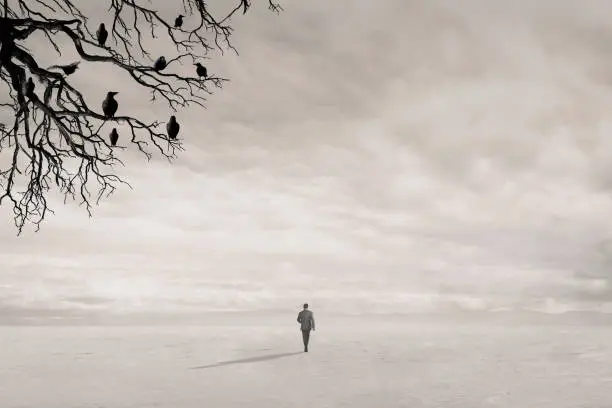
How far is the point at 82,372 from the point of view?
1866 cm

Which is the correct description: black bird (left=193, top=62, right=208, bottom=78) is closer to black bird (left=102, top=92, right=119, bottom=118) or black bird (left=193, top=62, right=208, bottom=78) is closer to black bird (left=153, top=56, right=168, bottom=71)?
black bird (left=153, top=56, right=168, bottom=71)

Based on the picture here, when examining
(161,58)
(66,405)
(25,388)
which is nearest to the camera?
(161,58)

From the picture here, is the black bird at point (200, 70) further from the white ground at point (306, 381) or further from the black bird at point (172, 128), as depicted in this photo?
the white ground at point (306, 381)

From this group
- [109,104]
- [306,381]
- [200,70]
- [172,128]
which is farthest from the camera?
[306,381]

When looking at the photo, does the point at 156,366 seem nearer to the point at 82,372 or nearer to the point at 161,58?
the point at 82,372

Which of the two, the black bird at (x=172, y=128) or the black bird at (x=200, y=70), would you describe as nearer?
A: the black bird at (x=172, y=128)

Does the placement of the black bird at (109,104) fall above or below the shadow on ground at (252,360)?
above

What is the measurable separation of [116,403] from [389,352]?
16.0m

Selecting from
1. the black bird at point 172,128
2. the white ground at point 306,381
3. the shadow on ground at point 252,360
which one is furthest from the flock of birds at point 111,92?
the shadow on ground at point 252,360

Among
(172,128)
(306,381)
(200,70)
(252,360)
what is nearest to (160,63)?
(200,70)

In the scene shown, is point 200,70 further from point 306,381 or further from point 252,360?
point 252,360

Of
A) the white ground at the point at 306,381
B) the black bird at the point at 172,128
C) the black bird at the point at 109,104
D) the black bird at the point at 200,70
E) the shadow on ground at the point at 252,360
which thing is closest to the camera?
the black bird at the point at 109,104

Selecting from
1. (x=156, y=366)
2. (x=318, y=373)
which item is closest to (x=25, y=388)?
(x=156, y=366)

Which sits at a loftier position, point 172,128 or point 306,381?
point 172,128
